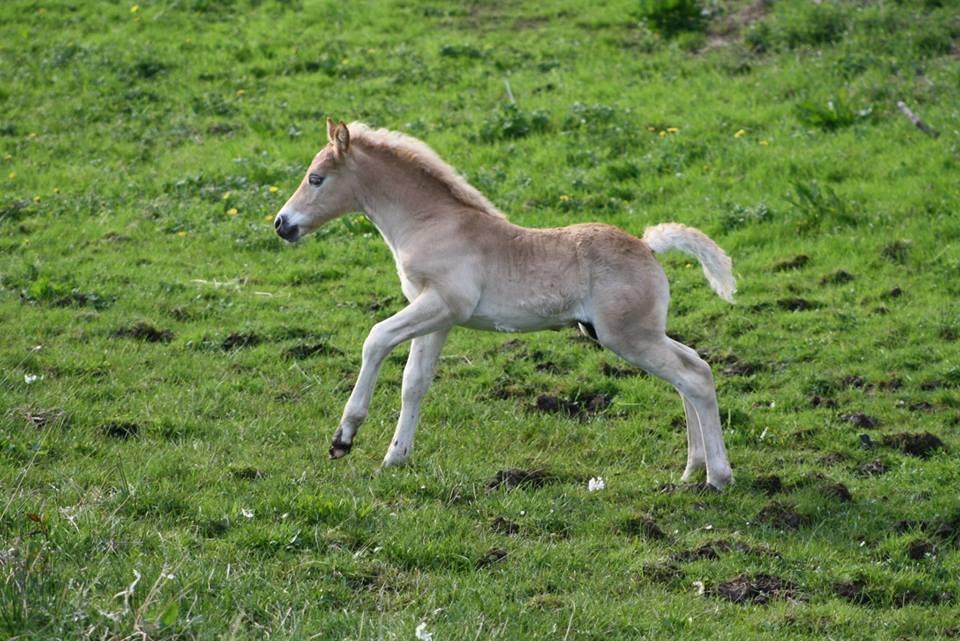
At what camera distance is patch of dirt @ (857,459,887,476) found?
885cm

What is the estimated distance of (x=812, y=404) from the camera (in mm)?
10031

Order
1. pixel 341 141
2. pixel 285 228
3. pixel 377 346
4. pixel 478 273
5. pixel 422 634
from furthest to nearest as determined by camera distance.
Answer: pixel 285 228 < pixel 341 141 < pixel 478 273 < pixel 377 346 < pixel 422 634

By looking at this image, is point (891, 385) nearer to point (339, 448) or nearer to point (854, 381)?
point (854, 381)

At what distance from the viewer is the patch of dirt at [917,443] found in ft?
29.9

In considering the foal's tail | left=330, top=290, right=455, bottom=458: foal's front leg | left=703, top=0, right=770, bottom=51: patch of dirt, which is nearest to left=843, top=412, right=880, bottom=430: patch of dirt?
the foal's tail

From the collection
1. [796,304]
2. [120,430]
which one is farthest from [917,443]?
[120,430]

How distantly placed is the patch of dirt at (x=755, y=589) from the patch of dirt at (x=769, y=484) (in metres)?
1.38

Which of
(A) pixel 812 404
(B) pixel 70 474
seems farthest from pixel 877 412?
(B) pixel 70 474

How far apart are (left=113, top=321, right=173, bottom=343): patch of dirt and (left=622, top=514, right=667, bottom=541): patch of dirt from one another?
16.0 feet

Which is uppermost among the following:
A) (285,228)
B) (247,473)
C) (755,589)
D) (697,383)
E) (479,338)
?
(285,228)

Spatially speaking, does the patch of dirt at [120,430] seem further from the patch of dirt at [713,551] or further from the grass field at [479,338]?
the patch of dirt at [713,551]

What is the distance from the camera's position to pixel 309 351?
11.0 metres

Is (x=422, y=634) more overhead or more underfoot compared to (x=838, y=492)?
more overhead

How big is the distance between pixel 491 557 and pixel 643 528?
3.67 feet
